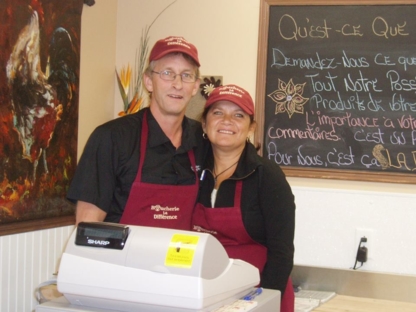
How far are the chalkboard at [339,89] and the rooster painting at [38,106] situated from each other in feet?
2.91

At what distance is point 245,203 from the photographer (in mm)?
1850

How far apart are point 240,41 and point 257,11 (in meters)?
0.16

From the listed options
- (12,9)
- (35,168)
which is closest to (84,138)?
(35,168)

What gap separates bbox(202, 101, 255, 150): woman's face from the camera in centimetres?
191

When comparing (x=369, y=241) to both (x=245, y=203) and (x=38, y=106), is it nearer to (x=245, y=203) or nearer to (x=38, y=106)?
(x=245, y=203)

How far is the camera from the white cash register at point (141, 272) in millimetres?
1227

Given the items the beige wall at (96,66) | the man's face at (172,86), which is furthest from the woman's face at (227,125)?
the beige wall at (96,66)

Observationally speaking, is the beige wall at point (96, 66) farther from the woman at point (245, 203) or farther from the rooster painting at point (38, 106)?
the woman at point (245, 203)

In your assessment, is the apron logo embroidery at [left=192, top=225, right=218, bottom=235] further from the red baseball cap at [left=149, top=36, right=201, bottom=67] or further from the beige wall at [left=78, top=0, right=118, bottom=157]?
the beige wall at [left=78, top=0, right=118, bottom=157]

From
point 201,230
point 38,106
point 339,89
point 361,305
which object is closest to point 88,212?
point 201,230

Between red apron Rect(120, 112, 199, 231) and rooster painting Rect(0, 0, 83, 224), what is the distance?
0.72 meters

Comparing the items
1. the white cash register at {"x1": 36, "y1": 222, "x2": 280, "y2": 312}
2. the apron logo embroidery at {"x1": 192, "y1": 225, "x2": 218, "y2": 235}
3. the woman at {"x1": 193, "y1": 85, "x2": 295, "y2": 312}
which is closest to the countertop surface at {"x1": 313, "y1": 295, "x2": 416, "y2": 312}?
the woman at {"x1": 193, "y1": 85, "x2": 295, "y2": 312}

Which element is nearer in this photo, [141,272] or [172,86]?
[141,272]

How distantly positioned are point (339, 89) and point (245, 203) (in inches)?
48.4
